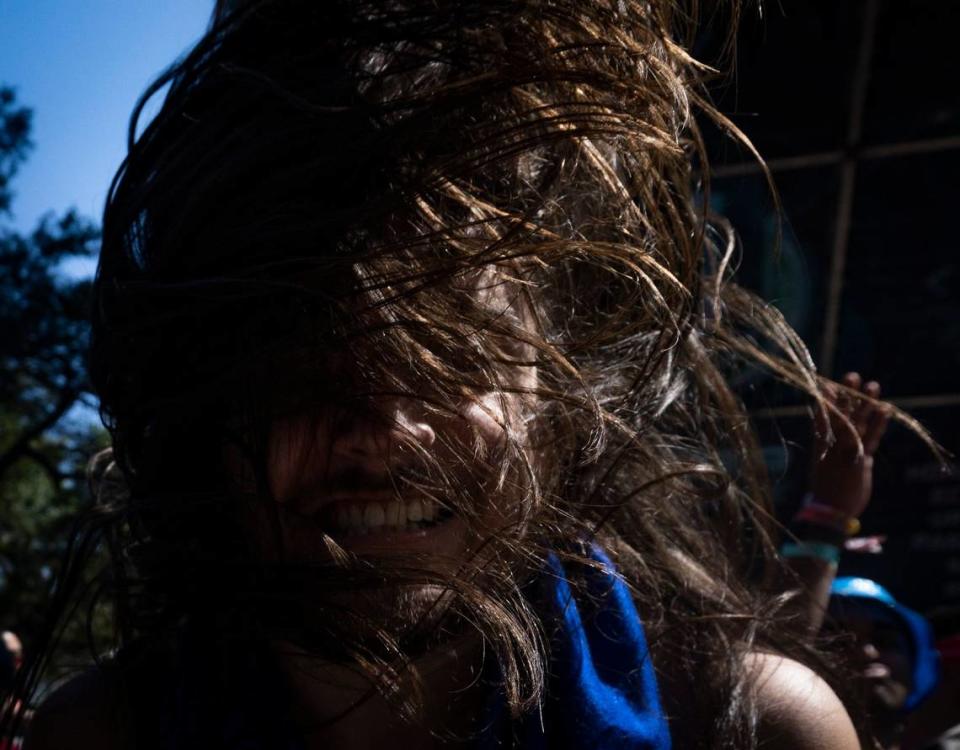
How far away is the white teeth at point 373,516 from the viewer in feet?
4.60

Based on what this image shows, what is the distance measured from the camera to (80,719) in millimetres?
1562

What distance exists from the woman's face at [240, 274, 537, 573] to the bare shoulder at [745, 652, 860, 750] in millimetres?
448

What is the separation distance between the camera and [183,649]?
1550mm

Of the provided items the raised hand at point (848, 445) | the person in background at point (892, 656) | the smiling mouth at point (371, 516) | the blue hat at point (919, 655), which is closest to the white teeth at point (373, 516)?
the smiling mouth at point (371, 516)

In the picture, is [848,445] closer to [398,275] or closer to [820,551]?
[820,551]

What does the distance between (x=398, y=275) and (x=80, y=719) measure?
2.84 ft

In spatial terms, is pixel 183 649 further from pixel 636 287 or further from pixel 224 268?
pixel 636 287

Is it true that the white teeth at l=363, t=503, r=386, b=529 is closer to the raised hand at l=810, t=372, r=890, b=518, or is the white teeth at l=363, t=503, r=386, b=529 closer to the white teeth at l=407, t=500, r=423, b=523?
the white teeth at l=407, t=500, r=423, b=523

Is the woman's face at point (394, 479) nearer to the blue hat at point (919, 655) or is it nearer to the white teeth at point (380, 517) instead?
the white teeth at point (380, 517)

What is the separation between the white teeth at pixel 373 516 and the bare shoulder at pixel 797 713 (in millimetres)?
591

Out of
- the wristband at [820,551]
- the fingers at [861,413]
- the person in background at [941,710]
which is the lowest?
the person in background at [941,710]

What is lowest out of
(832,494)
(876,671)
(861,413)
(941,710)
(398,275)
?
(941,710)

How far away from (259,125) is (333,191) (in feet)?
0.46

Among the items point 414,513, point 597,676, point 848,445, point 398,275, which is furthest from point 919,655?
point 398,275
